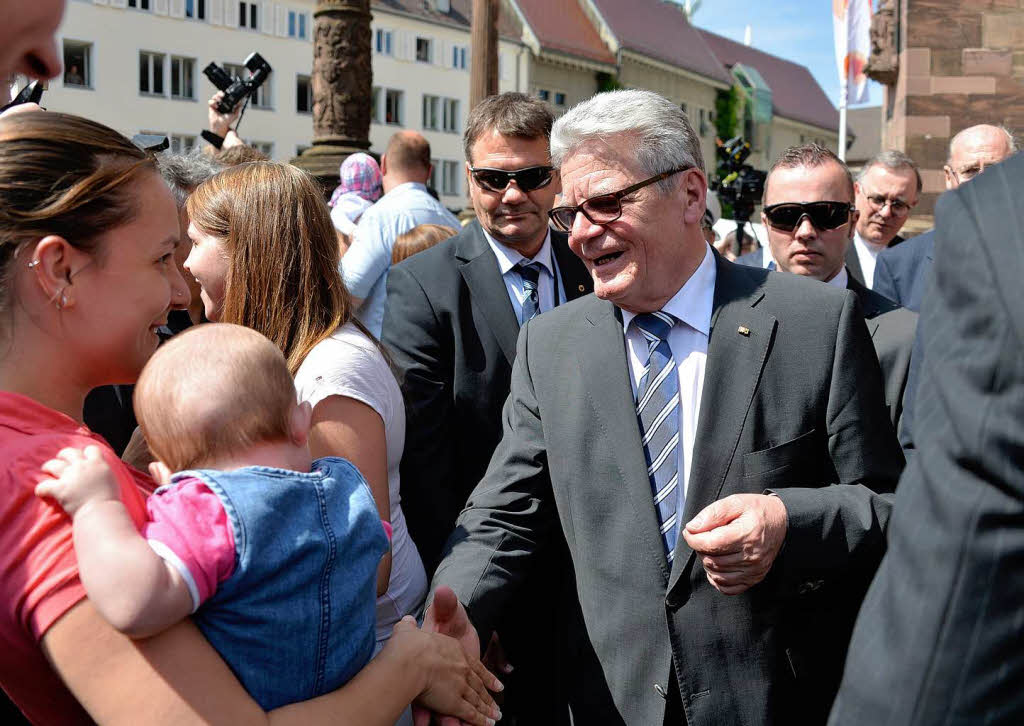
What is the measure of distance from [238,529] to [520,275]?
297 centimetres

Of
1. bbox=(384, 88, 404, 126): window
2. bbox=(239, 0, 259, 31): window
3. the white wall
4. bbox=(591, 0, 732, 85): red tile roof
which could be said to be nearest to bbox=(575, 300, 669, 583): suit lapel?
the white wall

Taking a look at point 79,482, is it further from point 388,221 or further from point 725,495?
point 388,221

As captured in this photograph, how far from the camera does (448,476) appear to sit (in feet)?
13.8

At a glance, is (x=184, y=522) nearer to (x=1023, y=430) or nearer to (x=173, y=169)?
(x=1023, y=430)

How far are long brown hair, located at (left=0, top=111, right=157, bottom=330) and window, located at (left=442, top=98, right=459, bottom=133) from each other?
55.4 meters

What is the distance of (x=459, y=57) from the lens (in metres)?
56.2

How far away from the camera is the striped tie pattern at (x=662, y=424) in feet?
9.62

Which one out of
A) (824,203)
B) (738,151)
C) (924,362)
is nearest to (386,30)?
(738,151)

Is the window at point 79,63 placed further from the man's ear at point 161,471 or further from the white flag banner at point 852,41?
the man's ear at point 161,471

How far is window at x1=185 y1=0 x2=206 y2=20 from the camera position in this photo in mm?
46438

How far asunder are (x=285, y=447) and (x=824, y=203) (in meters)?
3.58

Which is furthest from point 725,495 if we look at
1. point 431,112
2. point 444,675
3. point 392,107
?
point 431,112

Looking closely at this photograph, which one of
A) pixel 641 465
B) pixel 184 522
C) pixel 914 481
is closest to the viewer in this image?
pixel 914 481

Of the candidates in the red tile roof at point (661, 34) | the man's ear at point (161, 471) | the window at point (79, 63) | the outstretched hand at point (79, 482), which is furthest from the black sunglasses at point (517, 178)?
the red tile roof at point (661, 34)
